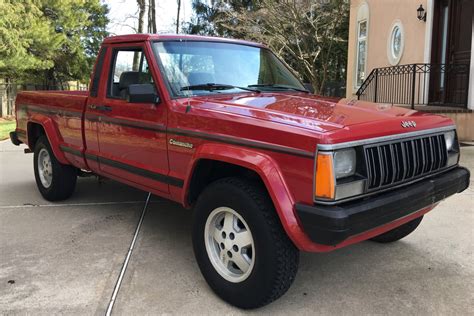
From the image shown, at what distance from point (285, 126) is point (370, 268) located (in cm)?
170

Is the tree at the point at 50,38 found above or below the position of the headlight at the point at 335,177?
above

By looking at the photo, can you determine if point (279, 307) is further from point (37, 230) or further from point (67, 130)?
point (67, 130)

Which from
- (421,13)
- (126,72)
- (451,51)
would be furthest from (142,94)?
(421,13)

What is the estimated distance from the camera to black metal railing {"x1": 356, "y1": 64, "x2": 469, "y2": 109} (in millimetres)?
11062

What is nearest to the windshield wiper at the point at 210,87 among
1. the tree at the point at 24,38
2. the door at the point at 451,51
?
the door at the point at 451,51

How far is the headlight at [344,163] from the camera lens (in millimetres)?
2818

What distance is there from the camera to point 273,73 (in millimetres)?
4688

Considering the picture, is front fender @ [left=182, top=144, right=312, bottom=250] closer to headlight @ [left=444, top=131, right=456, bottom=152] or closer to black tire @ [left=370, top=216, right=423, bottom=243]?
headlight @ [left=444, top=131, right=456, bottom=152]

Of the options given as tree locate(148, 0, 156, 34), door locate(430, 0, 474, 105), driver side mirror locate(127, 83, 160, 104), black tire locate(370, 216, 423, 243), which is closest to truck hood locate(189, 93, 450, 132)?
driver side mirror locate(127, 83, 160, 104)

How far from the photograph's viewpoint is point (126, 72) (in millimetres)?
4582

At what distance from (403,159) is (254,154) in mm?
1014

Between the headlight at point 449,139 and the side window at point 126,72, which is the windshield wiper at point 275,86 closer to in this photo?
the side window at point 126,72

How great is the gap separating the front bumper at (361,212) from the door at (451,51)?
8403mm

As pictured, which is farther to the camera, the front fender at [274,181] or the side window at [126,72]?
the side window at [126,72]
